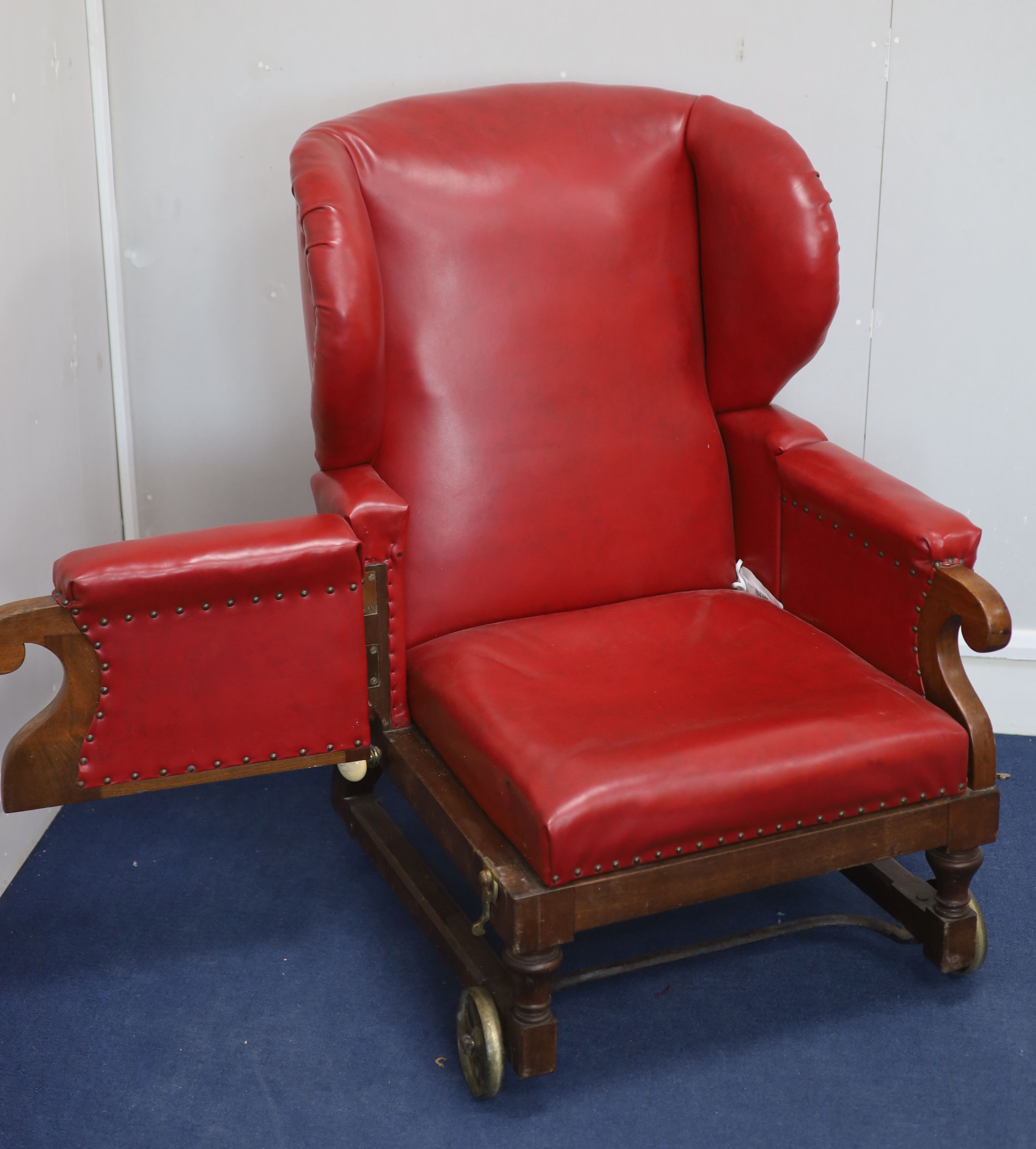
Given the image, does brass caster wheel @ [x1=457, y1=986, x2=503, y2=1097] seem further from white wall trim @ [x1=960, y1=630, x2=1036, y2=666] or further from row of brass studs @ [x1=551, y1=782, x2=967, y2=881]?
white wall trim @ [x1=960, y1=630, x2=1036, y2=666]

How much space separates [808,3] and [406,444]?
105 cm

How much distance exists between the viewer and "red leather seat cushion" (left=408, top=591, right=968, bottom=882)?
136cm

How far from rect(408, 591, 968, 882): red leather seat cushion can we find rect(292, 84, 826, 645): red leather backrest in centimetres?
16

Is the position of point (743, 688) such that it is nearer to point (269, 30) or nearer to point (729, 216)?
point (729, 216)

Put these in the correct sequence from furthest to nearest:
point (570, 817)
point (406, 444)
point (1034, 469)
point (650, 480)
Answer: point (1034, 469), point (650, 480), point (406, 444), point (570, 817)

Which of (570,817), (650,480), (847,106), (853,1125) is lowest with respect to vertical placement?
(853,1125)

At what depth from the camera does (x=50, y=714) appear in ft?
4.61

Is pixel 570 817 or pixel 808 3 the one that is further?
pixel 808 3

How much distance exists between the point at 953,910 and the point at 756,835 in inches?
15.2

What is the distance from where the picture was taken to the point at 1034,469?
2258mm

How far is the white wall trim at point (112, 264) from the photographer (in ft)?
6.64

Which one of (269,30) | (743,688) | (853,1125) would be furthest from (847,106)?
(853,1125)

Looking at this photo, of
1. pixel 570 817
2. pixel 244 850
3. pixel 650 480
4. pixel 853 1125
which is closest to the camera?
pixel 570 817

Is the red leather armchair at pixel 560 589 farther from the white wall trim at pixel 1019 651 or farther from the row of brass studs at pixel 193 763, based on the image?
the white wall trim at pixel 1019 651
